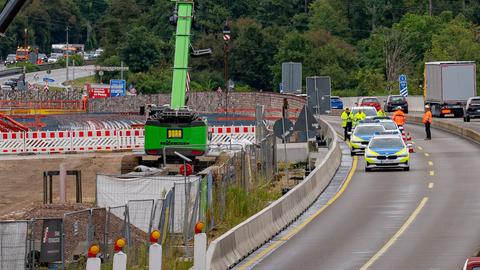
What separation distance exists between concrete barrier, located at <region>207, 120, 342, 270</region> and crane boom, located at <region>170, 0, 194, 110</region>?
1281 centimetres

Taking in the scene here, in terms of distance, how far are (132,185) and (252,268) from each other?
25.1 feet

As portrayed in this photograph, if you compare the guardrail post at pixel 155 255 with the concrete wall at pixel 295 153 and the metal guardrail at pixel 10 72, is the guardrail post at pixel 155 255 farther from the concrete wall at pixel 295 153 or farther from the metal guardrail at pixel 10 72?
the metal guardrail at pixel 10 72

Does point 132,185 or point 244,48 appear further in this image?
point 244,48

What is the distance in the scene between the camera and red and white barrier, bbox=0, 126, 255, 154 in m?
66.0

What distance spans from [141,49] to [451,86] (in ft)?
231

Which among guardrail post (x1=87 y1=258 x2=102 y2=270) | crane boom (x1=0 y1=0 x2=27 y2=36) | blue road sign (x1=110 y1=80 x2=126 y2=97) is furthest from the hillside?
guardrail post (x1=87 y1=258 x2=102 y2=270)

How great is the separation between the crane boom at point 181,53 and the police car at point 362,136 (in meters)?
7.35

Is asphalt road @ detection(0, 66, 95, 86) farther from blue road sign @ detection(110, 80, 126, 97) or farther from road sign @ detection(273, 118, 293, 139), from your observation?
road sign @ detection(273, 118, 293, 139)

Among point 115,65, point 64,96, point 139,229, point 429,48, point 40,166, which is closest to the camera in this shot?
point 139,229

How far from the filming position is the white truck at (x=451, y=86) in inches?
3354

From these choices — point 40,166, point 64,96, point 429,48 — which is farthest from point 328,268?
point 429,48

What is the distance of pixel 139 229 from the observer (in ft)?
84.6

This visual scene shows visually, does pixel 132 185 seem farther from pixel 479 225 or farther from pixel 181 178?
pixel 479 225

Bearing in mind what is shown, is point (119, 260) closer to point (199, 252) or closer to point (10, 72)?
point (199, 252)
